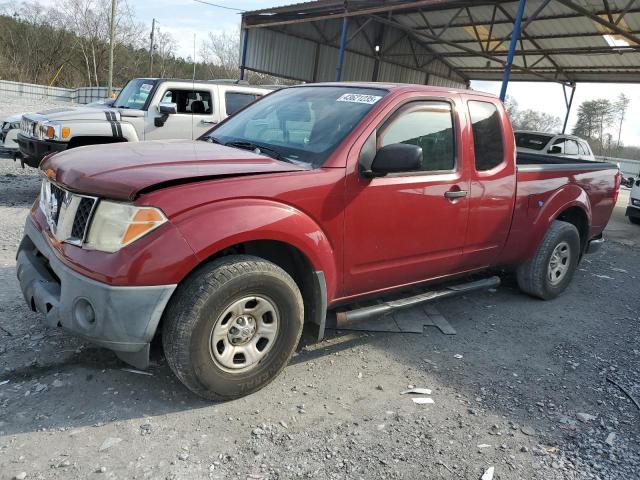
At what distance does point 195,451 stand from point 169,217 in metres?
1.13

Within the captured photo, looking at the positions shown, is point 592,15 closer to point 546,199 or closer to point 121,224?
point 546,199

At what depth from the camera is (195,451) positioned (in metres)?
2.43

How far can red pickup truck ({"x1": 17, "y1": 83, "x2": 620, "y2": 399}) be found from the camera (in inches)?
97.3

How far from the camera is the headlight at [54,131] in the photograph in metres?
6.51

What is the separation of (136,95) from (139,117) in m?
0.68

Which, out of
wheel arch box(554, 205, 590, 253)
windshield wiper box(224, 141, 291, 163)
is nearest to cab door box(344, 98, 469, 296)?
windshield wiper box(224, 141, 291, 163)

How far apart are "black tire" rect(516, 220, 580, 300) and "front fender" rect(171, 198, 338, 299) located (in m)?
2.56

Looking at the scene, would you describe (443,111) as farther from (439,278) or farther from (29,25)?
(29,25)

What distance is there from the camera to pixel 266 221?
2.71 metres

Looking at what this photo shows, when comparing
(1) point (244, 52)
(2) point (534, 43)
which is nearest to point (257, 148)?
(1) point (244, 52)

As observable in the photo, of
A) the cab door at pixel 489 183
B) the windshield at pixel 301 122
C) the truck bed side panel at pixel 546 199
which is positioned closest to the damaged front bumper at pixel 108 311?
the windshield at pixel 301 122

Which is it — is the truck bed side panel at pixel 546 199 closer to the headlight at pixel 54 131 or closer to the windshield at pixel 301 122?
the windshield at pixel 301 122

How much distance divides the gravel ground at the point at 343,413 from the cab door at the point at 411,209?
2.01 ft

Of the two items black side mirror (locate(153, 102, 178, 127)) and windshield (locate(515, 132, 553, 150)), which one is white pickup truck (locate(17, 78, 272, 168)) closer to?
black side mirror (locate(153, 102, 178, 127))
